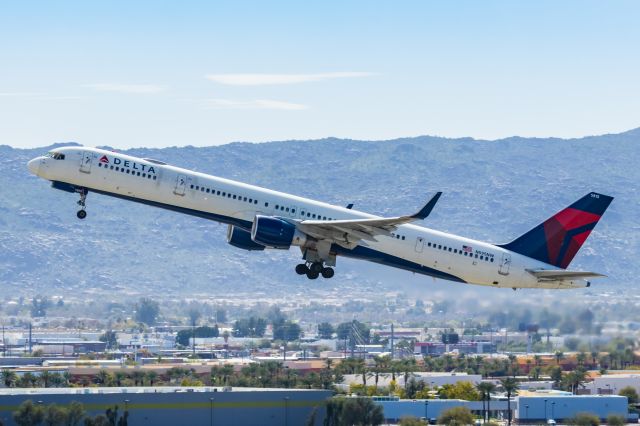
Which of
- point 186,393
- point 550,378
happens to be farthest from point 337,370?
point 186,393

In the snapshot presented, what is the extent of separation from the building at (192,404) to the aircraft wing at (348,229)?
19179 millimetres

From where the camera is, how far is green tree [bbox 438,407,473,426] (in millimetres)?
105562

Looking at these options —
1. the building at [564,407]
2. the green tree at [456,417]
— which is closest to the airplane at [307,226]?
the green tree at [456,417]

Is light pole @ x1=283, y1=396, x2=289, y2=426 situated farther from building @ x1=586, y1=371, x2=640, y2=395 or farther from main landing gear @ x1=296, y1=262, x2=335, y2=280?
building @ x1=586, y1=371, x2=640, y2=395

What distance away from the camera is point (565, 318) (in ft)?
289

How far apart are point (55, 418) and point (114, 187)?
61.2ft

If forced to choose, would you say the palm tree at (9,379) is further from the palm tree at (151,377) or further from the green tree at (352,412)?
the green tree at (352,412)

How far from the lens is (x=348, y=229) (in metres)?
72.6

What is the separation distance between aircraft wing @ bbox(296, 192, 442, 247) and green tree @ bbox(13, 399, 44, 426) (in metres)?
21.5

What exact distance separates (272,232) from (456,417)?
132ft

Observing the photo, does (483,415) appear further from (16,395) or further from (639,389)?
(16,395)

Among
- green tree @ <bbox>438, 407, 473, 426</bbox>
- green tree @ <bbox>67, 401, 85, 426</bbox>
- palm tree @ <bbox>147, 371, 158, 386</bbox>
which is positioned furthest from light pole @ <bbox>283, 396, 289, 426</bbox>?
palm tree @ <bbox>147, 371, 158, 386</bbox>

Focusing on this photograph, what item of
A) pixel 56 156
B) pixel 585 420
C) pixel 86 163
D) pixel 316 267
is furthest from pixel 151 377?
pixel 86 163

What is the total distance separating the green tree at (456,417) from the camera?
346 ft
